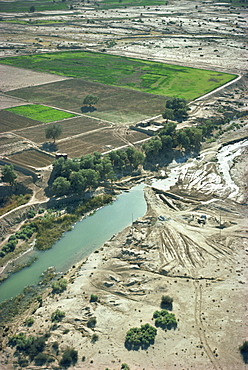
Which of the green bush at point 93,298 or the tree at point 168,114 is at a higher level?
the tree at point 168,114

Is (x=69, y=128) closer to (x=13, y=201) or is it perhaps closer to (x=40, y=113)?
(x=40, y=113)

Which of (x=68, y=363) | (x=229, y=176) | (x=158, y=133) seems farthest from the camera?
(x=158, y=133)

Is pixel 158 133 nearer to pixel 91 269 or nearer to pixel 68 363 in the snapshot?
A: pixel 91 269

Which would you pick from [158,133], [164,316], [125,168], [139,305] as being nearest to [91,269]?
[139,305]

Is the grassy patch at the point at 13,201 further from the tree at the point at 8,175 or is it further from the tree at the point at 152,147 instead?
the tree at the point at 152,147

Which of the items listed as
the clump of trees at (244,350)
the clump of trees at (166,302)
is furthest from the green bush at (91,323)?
the clump of trees at (244,350)

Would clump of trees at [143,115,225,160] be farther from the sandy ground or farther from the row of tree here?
the sandy ground
